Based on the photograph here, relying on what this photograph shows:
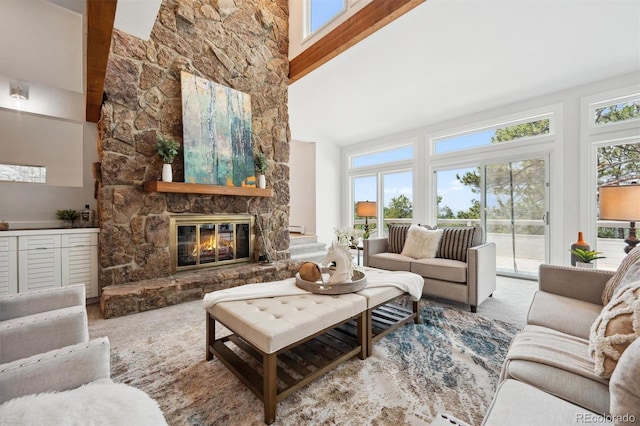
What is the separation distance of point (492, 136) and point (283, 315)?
182 inches

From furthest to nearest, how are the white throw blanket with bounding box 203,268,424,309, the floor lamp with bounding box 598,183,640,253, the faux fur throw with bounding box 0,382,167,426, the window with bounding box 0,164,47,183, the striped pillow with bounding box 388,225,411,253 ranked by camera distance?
the striped pillow with bounding box 388,225,411,253 < the window with bounding box 0,164,47,183 < the floor lamp with bounding box 598,183,640,253 < the white throw blanket with bounding box 203,268,424,309 < the faux fur throw with bounding box 0,382,167,426

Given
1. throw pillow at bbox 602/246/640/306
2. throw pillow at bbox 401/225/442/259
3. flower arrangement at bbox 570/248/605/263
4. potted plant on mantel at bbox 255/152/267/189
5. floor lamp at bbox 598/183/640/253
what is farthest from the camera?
potted plant on mantel at bbox 255/152/267/189

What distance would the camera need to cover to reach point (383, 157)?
6051 millimetres

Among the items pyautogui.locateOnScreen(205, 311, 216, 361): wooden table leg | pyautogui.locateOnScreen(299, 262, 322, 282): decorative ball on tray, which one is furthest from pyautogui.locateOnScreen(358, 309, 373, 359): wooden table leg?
pyautogui.locateOnScreen(205, 311, 216, 361): wooden table leg

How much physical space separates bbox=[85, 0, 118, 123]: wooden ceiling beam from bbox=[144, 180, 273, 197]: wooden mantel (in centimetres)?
101

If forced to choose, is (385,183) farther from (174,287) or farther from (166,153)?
(174,287)

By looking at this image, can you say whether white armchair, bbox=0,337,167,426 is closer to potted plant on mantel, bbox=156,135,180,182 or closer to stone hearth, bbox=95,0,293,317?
stone hearth, bbox=95,0,293,317

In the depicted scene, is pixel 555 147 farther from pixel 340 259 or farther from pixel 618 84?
pixel 340 259

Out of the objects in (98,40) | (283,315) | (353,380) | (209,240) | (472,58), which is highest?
(472,58)

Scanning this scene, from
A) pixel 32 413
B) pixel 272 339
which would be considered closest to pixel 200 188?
pixel 272 339

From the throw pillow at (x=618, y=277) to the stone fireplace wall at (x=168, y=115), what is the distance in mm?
3475

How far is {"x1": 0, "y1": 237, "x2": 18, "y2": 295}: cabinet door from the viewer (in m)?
2.55

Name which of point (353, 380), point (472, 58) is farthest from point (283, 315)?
point (472, 58)

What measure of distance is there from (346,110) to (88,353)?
508 centimetres
